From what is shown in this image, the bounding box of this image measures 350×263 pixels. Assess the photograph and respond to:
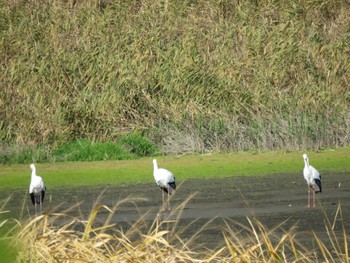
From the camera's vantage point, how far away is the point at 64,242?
5266mm

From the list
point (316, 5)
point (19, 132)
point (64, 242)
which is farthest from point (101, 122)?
point (64, 242)

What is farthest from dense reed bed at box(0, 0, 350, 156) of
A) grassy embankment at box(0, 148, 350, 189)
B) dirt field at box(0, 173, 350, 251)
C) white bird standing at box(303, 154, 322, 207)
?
white bird standing at box(303, 154, 322, 207)

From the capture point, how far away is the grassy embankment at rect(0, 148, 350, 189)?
1620 centimetres

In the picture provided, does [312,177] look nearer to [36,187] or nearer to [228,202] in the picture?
[228,202]

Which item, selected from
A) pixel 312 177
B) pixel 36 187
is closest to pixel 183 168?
pixel 312 177

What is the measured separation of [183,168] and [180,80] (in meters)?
3.49

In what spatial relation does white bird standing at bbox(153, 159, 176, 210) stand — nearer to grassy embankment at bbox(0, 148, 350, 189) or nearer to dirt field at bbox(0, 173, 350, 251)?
dirt field at bbox(0, 173, 350, 251)

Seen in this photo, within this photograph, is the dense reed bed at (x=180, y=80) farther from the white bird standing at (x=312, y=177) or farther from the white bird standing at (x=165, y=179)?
the white bird standing at (x=165, y=179)

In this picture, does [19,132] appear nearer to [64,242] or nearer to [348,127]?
[348,127]

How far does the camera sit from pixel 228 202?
13297mm

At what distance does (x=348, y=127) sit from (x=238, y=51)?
4.37 meters

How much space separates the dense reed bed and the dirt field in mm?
2521

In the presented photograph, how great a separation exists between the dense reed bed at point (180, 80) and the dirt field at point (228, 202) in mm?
2521

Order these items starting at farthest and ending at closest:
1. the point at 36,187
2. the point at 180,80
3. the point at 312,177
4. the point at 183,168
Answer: the point at 180,80 → the point at 183,168 → the point at 312,177 → the point at 36,187
